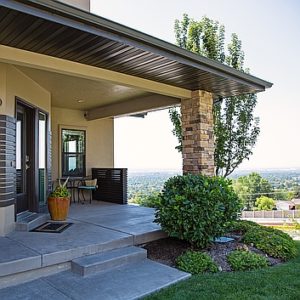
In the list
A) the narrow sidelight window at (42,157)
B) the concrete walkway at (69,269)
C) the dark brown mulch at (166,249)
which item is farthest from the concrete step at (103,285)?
the narrow sidelight window at (42,157)

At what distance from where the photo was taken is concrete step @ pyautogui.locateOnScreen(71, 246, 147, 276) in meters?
3.74

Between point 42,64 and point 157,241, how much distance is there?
3.23m

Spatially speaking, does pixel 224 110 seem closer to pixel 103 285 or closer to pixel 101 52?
pixel 101 52

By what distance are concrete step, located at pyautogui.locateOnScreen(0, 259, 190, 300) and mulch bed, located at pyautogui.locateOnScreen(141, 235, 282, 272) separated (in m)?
0.44

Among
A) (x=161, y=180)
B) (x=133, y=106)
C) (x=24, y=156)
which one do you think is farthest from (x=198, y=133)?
(x=24, y=156)

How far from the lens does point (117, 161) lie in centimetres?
1098

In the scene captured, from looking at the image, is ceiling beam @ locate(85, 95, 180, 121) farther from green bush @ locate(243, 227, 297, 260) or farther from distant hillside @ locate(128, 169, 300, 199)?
green bush @ locate(243, 227, 297, 260)

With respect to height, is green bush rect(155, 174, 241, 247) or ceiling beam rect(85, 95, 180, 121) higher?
ceiling beam rect(85, 95, 180, 121)

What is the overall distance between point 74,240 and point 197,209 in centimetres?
181

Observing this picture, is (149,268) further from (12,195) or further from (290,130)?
(290,130)

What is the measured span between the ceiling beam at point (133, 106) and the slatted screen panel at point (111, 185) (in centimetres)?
163

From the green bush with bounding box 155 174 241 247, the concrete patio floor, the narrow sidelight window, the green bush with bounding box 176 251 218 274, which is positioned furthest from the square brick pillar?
the narrow sidelight window

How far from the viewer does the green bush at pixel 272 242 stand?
4551 millimetres

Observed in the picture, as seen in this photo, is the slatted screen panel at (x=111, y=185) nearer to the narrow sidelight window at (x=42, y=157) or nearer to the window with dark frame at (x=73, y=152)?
the window with dark frame at (x=73, y=152)
